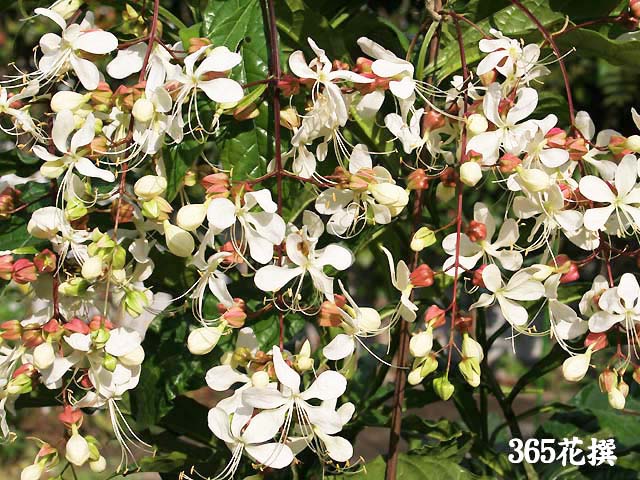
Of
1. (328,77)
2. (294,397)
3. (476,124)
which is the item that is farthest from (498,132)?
(294,397)

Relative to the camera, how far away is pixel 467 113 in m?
0.61

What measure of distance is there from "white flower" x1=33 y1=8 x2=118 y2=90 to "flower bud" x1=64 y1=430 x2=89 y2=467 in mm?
258

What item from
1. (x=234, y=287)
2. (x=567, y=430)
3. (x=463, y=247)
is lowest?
(x=567, y=430)

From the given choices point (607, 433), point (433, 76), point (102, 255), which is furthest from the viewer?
point (607, 433)

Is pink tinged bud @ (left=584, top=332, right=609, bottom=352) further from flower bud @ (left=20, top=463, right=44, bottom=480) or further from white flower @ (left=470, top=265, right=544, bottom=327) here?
flower bud @ (left=20, top=463, right=44, bottom=480)

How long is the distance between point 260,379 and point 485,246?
0.20 meters

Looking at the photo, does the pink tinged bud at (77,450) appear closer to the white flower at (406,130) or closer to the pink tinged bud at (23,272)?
the pink tinged bud at (23,272)

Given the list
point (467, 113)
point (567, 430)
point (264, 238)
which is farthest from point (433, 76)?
point (567, 430)

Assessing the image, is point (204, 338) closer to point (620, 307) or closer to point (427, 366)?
point (427, 366)

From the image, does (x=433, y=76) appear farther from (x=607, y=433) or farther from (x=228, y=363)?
(x=607, y=433)

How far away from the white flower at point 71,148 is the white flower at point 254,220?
79mm

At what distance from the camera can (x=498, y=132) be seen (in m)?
0.59

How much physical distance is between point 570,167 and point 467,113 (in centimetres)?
9

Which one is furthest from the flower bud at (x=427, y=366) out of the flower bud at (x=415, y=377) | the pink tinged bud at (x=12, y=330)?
the pink tinged bud at (x=12, y=330)
